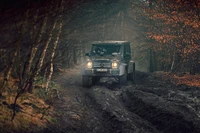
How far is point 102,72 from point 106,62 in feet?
1.74

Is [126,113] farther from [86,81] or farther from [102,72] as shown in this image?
[86,81]

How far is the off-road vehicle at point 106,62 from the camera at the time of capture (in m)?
13.0

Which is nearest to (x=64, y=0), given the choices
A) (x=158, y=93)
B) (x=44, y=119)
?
(x=44, y=119)

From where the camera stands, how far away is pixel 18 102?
6695mm

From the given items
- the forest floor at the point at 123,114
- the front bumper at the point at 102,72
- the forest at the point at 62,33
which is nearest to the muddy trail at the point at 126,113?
the forest floor at the point at 123,114

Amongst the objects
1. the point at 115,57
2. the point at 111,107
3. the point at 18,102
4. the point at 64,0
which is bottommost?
the point at 111,107

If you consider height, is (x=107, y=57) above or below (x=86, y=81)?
above

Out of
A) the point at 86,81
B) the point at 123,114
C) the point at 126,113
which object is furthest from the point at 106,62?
the point at 123,114

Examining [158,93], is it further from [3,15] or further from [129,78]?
[3,15]

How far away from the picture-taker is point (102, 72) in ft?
42.9

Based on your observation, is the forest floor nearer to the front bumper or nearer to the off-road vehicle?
the front bumper

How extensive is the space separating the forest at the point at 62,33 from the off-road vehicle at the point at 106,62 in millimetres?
1005

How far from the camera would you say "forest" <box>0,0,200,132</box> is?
5.15 metres

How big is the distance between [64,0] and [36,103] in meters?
3.03
